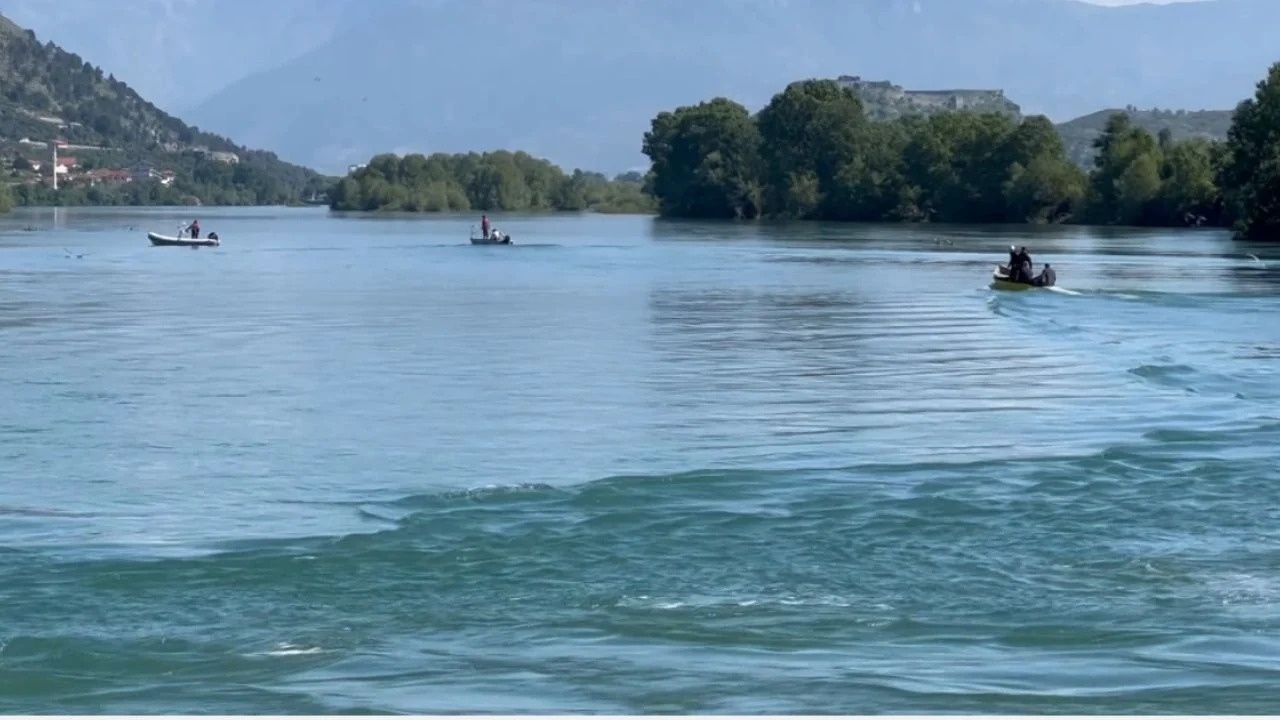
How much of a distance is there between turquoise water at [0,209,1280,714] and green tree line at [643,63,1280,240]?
218 feet

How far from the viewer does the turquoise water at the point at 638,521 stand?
1254 cm

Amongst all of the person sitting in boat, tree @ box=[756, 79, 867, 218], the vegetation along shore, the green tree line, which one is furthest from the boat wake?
tree @ box=[756, 79, 867, 218]

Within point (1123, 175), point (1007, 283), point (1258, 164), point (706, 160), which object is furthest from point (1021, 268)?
point (706, 160)

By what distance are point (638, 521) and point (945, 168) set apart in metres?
140

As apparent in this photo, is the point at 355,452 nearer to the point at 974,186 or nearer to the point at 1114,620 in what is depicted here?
the point at 1114,620

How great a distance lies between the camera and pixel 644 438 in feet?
76.0

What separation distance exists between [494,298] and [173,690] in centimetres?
4130

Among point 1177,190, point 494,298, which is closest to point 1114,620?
point 494,298

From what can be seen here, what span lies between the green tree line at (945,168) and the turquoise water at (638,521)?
218 feet

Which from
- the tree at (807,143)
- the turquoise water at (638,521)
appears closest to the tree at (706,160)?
the tree at (807,143)

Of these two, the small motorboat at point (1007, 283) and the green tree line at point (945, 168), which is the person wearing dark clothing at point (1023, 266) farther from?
the green tree line at point (945, 168)

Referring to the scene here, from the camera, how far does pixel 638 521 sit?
58.1 feet

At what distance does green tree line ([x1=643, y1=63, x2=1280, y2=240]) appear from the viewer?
105188mm

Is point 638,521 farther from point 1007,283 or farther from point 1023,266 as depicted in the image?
point 1023,266
